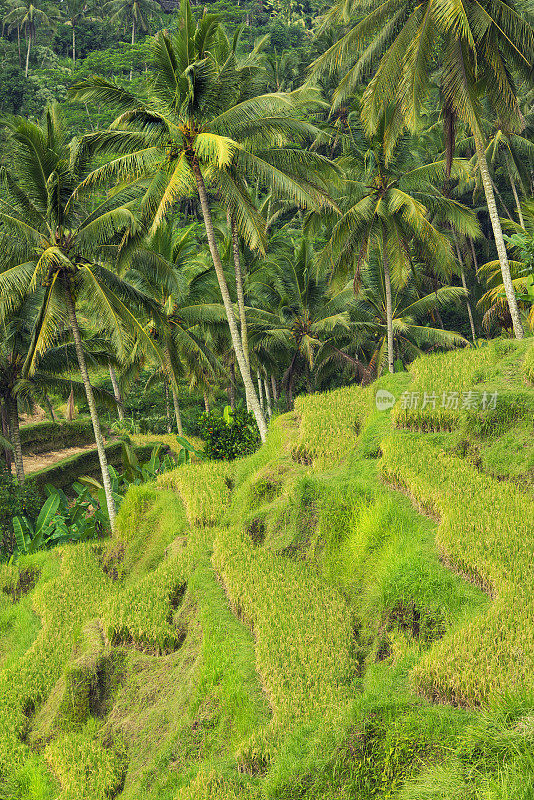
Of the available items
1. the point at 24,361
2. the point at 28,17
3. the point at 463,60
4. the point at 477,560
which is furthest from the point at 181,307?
the point at 28,17

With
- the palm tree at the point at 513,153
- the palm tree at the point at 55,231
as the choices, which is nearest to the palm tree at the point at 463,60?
the palm tree at the point at 55,231

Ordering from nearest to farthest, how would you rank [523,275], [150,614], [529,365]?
[150,614], [529,365], [523,275]

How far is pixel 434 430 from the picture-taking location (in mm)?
8617

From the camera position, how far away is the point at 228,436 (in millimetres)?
15953

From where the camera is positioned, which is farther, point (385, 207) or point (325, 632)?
point (385, 207)

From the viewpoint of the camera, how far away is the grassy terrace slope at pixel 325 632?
4621 mm

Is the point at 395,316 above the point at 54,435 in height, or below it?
above

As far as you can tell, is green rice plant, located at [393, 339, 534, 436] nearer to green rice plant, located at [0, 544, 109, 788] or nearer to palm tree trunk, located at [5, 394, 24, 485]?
green rice plant, located at [0, 544, 109, 788]

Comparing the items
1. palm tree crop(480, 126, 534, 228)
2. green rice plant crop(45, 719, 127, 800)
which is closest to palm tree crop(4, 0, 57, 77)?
palm tree crop(480, 126, 534, 228)

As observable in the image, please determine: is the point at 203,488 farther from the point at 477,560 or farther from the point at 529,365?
the point at 477,560

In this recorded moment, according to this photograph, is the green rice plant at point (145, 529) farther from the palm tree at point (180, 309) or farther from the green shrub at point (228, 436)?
the palm tree at point (180, 309)

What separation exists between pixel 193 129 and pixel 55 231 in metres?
3.78

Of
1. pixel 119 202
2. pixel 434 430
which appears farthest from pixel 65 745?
pixel 119 202

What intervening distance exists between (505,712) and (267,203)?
66.2ft
